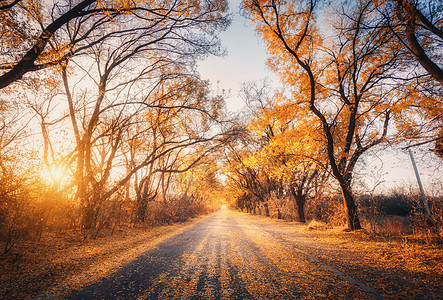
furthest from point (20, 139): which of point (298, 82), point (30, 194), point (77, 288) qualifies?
point (298, 82)

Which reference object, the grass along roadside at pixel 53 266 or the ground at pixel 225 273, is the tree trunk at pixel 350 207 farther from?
the grass along roadside at pixel 53 266

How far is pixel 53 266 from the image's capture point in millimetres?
3635

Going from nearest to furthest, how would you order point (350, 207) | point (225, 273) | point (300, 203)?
point (225, 273)
point (350, 207)
point (300, 203)

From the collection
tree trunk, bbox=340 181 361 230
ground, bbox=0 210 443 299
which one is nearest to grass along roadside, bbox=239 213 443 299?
ground, bbox=0 210 443 299

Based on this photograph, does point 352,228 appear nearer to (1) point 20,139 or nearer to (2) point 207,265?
(2) point 207,265

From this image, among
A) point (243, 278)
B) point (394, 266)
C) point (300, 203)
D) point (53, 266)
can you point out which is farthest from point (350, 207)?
point (53, 266)

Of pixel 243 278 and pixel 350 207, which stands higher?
pixel 350 207

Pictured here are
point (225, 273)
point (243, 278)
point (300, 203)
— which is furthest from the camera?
point (300, 203)

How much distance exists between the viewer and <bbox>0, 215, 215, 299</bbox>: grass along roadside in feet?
8.76

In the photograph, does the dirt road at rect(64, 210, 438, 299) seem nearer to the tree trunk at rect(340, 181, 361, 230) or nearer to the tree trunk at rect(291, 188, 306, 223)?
the tree trunk at rect(340, 181, 361, 230)

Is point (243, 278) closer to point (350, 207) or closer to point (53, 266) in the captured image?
point (53, 266)


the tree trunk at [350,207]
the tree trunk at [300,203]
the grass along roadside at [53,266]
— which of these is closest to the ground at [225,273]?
the grass along roadside at [53,266]

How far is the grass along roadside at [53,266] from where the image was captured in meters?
2.67

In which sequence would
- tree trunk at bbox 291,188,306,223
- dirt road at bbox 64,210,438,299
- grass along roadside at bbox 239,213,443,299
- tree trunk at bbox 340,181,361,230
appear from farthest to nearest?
1. tree trunk at bbox 291,188,306,223
2. tree trunk at bbox 340,181,361,230
3. grass along roadside at bbox 239,213,443,299
4. dirt road at bbox 64,210,438,299
